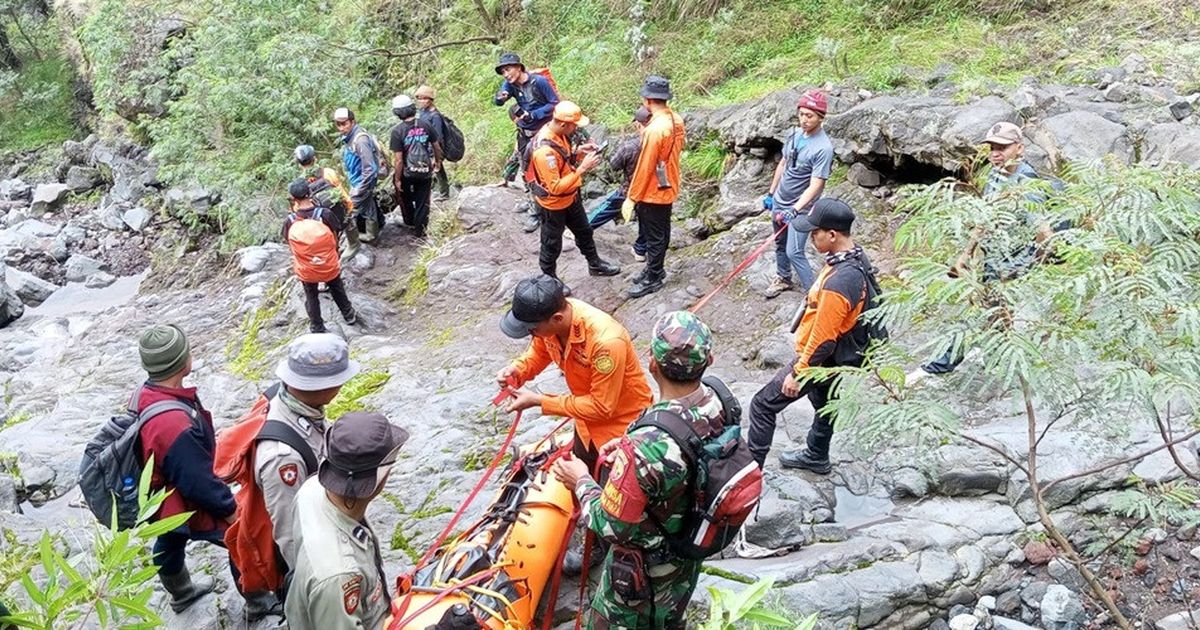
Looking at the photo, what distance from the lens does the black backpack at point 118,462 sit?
346cm

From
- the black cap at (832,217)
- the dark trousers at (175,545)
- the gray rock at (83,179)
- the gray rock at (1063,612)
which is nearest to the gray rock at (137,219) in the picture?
the gray rock at (83,179)

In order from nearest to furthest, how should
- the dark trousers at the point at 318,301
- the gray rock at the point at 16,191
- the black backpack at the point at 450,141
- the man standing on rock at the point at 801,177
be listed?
the man standing on rock at the point at 801,177
the dark trousers at the point at 318,301
the black backpack at the point at 450,141
the gray rock at the point at 16,191

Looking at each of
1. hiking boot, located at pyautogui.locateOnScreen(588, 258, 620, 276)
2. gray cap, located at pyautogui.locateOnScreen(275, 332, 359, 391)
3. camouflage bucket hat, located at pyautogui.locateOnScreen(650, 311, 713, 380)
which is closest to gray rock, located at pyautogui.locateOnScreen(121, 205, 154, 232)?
hiking boot, located at pyautogui.locateOnScreen(588, 258, 620, 276)

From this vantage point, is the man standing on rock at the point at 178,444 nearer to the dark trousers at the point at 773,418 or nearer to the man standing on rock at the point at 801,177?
the dark trousers at the point at 773,418

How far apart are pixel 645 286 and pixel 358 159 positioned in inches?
153

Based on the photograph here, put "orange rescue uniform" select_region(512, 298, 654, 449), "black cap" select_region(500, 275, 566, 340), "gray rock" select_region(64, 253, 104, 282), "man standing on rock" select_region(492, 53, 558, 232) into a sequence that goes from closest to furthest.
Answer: "black cap" select_region(500, 275, 566, 340), "orange rescue uniform" select_region(512, 298, 654, 449), "man standing on rock" select_region(492, 53, 558, 232), "gray rock" select_region(64, 253, 104, 282)

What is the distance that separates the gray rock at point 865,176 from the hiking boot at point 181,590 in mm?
6976

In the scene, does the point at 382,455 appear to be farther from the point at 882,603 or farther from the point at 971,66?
the point at 971,66

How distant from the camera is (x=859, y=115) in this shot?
8.41 m

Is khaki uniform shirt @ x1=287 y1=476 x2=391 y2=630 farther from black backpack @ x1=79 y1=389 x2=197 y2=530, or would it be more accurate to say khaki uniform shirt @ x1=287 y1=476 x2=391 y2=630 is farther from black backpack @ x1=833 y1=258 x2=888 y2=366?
black backpack @ x1=833 y1=258 x2=888 y2=366

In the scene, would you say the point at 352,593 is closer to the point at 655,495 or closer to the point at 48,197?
the point at 655,495

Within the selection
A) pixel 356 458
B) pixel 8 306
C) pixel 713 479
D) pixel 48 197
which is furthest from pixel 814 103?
pixel 48 197

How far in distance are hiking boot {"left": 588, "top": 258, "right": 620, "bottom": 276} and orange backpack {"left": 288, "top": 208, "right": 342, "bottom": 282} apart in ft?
8.34

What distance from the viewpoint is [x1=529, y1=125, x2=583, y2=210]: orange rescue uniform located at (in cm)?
710
